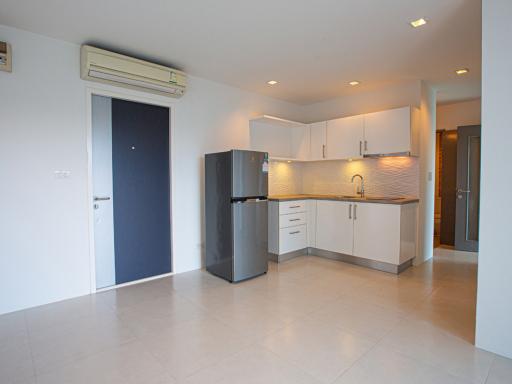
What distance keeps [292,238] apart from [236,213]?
1.32 meters

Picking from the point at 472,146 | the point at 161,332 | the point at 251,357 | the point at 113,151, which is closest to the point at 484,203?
the point at 251,357

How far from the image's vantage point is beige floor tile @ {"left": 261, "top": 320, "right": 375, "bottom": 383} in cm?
184

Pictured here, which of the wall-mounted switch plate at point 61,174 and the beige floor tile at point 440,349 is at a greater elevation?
the wall-mounted switch plate at point 61,174

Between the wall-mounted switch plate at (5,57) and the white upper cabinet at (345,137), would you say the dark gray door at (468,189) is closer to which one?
the white upper cabinet at (345,137)

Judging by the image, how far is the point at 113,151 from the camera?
3.20 metres

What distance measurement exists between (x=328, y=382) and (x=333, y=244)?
2706mm

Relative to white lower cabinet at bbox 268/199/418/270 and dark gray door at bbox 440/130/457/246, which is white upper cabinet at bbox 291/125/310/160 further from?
dark gray door at bbox 440/130/457/246

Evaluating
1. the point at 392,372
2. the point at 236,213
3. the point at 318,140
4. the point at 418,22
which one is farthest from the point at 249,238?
the point at 418,22

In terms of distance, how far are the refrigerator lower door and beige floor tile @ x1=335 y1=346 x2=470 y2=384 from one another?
1761mm

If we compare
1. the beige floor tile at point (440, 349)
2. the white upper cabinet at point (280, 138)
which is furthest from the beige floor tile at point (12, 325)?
the white upper cabinet at point (280, 138)

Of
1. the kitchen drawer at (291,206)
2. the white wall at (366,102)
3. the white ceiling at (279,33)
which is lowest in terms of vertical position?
the kitchen drawer at (291,206)

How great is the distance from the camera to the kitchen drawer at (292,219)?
4194 millimetres

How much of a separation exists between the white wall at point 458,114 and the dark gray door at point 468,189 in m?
0.31

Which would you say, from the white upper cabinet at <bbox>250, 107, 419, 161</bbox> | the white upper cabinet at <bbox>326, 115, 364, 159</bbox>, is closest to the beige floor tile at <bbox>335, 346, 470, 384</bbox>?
the white upper cabinet at <bbox>250, 107, 419, 161</bbox>
